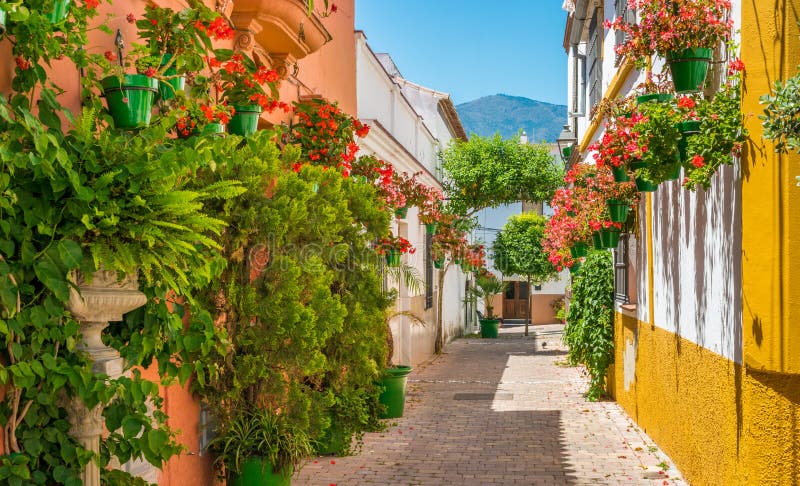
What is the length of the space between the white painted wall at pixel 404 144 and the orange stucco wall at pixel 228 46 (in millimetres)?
1827

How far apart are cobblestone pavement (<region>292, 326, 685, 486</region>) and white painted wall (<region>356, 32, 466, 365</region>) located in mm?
2314

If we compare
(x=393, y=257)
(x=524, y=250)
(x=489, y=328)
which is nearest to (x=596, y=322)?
(x=393, y=257)

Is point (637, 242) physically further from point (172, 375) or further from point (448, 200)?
point (448, 200)

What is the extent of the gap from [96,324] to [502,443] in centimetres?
651

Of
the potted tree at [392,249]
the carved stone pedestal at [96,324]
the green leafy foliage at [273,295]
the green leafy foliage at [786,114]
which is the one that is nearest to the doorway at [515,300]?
the potted tree at [392,249]

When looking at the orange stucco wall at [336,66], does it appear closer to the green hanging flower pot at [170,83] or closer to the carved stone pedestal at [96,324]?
the green hanging flower pot at [170,83]

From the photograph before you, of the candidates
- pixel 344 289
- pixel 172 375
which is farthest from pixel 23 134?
pixel 344 289

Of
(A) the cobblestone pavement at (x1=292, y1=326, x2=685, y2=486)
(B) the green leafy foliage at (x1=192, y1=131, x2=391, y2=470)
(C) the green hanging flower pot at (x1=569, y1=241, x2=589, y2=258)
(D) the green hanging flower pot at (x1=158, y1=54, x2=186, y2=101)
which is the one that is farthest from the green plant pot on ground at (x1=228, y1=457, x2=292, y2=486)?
(C) the green hanging flower pot at (x1=569, y1=241, x2=589, y2=258)

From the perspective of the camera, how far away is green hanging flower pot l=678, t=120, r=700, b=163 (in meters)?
5.30

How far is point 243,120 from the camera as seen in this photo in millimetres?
6227

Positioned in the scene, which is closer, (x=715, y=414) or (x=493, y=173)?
(x=715, y=414)

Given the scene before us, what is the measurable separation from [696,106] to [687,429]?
304cm

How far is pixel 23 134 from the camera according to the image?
10.6ft

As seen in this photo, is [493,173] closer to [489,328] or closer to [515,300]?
[489,328]
